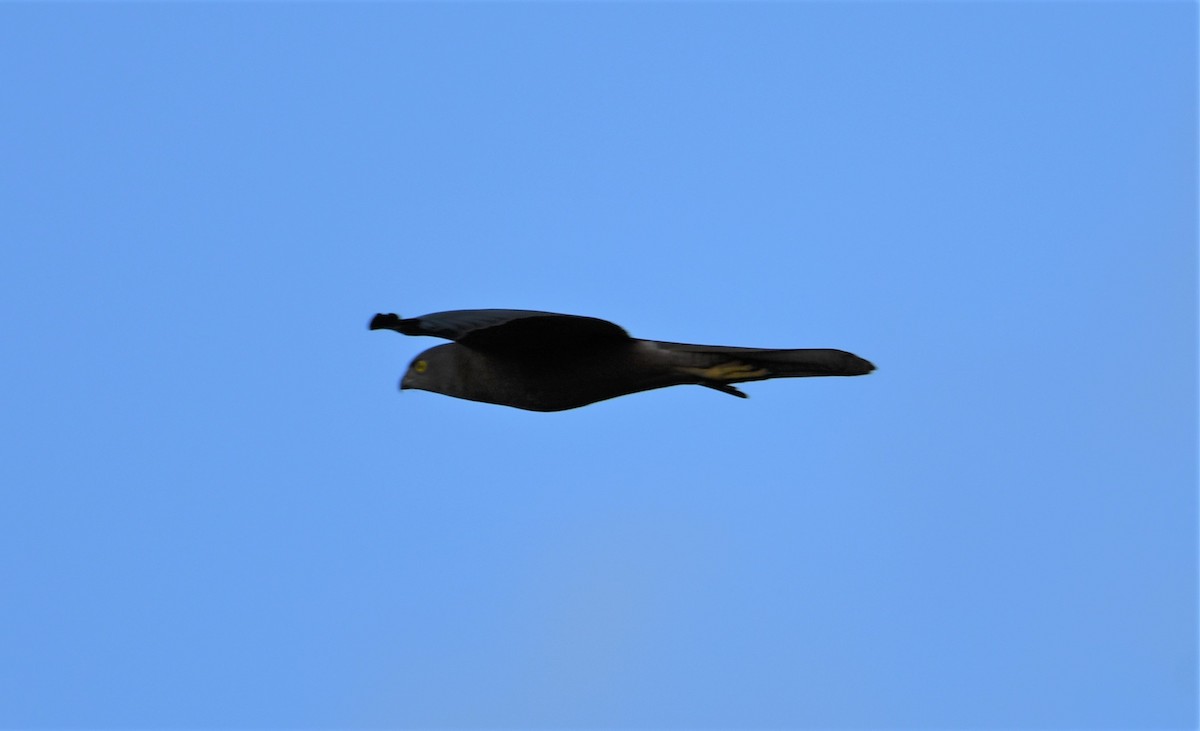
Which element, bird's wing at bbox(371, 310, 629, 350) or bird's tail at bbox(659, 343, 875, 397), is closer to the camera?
bird's wing at bbox(371, 310, 629, 350)

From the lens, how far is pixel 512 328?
12797 mm

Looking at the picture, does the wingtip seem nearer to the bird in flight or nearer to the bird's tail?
the bird in flight

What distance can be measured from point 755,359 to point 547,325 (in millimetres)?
1806

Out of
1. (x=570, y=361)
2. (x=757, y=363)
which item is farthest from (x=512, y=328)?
(x=757, y=363)

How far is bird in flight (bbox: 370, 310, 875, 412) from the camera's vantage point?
12.7 metres

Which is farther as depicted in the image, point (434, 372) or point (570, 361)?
point (434, 372)

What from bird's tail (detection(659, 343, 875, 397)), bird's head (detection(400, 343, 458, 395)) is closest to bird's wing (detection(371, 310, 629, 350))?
bird's tail (detection(659, 343, 875, 397))

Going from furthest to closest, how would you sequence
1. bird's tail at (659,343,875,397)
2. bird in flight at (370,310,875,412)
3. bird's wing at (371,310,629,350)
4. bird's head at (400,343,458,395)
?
bird's head at (400,343,458,395) < bird's tail at (659,343,875,397) < bird in flight at (370,310,875,412) < bird's wing at (371,310,629,350)

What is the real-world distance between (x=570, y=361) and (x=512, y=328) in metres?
0.99

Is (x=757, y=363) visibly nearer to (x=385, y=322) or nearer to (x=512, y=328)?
(x=512, y=328)

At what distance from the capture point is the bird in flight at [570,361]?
41.7 ft

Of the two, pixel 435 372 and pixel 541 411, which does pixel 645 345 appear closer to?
pixel 541 411

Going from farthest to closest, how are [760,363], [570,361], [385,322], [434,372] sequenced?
1. [434,372]
2. [570,361]
3. [760,363]
4. [385,322]

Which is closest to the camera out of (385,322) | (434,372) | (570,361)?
(385,322)
